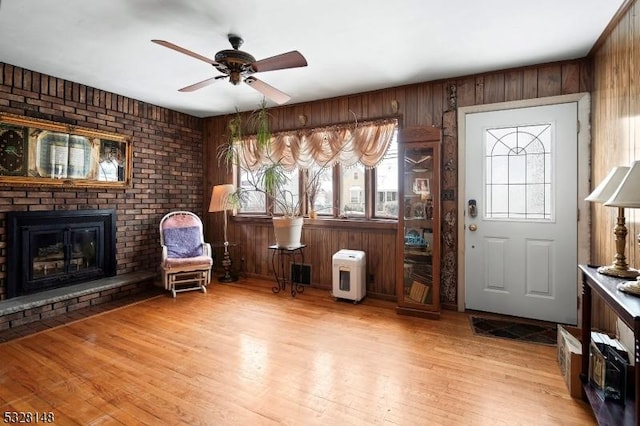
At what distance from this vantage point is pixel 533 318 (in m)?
3.16

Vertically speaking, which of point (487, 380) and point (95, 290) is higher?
point (95, 290)

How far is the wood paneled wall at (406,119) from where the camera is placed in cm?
312

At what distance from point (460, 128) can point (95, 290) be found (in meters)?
4.50

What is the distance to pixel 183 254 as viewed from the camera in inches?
172

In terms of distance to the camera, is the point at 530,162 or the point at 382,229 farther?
the point at 382,229

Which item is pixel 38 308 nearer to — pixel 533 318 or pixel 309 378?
pixel 309 378

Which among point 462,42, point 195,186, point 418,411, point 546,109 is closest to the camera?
point 418,411

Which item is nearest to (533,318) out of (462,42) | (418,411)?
(418,411)

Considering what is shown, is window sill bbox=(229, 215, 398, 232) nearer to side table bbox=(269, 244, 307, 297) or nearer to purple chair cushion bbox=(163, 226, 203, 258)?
side table bbox=(269, 244, 307, 297)

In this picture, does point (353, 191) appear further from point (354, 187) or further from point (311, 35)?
point (311, 35)

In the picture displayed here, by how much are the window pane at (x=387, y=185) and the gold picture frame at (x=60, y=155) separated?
11.0ft

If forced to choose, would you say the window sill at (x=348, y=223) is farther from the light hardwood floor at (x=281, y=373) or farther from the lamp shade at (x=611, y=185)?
the lamp shade at (x=611, y=185)

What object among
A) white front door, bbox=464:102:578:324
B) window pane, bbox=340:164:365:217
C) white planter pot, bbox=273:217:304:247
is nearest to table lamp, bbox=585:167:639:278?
white front door, bbox=464:102:578:324

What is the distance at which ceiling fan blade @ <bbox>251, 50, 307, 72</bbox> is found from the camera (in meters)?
2.26
